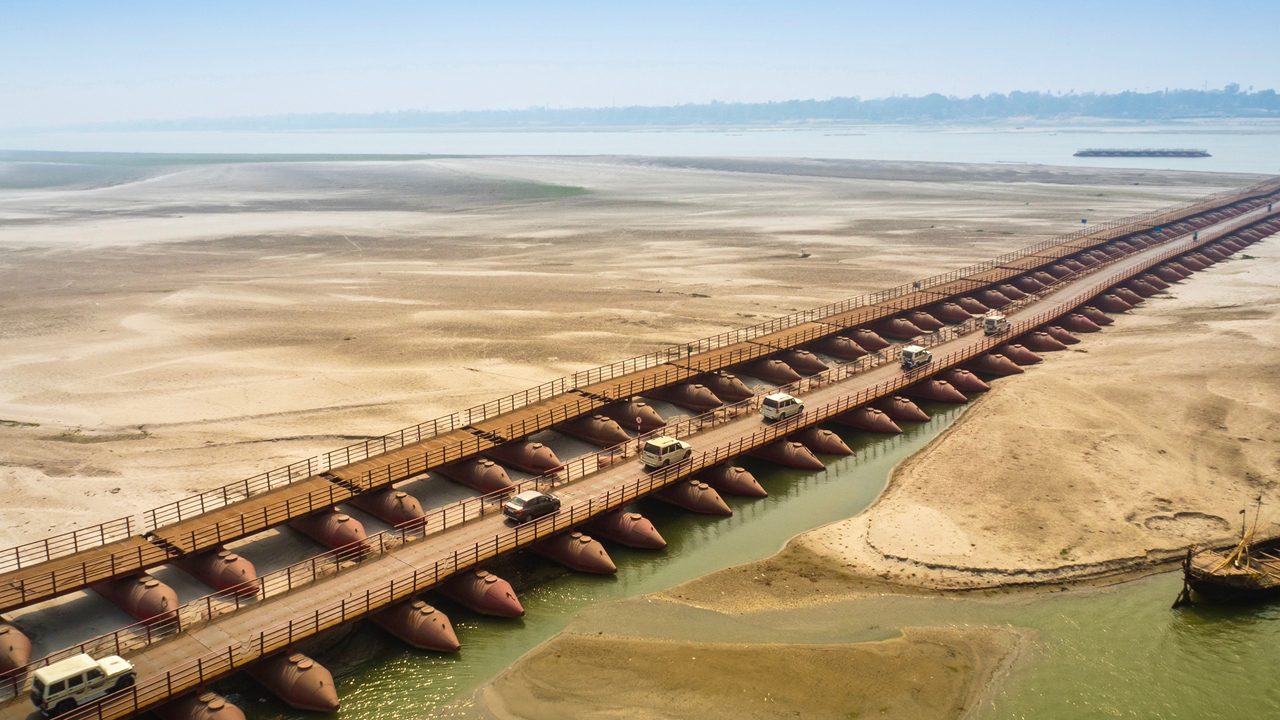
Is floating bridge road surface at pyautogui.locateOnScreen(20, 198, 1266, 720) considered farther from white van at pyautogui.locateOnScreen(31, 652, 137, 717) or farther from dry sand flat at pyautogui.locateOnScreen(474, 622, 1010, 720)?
dry sand flat at pyautogui.locateOnScreen(474, 622, 1010, 720)

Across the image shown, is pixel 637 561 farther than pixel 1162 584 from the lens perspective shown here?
Yes

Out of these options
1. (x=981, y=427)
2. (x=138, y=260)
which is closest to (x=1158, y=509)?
(x=981, y=427)

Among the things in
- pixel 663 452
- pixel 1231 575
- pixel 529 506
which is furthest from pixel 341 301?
pixel 1231 575

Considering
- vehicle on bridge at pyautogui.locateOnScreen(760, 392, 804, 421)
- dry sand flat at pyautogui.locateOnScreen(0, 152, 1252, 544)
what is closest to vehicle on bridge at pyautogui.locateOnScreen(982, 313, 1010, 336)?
dry sand flat at pyautogui.locateOnScreen(0, 152, 1252, 544)

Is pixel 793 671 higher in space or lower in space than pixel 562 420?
lower

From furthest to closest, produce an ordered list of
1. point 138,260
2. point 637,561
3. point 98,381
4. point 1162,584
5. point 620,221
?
point 620,221, point 138,260, point 98,381, point 637,561, point 1162,584

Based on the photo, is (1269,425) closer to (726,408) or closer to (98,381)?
(726,408)
